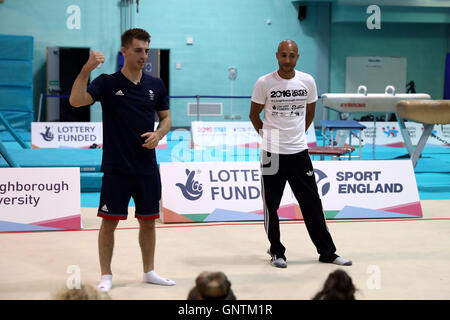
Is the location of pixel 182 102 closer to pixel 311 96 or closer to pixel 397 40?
pixel 397 40

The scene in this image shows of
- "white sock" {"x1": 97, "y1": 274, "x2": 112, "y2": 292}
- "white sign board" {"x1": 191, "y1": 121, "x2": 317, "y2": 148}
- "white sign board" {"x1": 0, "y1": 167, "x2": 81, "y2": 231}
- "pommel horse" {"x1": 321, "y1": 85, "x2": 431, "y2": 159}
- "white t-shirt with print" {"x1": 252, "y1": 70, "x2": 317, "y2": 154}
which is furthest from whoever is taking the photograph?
"white sign board" {"x1": 191, "y1": 121, "x2": 317, "y2": 148}

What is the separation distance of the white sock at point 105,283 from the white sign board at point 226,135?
7.89 meters

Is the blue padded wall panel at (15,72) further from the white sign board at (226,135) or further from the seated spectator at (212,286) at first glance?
the seated spectator at (212,286)

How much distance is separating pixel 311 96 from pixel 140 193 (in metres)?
1.51

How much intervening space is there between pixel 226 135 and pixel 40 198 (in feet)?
22.2

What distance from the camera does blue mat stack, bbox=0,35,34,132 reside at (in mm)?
14992

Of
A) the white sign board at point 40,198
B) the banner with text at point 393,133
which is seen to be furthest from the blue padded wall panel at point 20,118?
the white sign board at point 40,198

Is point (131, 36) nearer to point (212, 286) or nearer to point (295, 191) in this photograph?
point (295, 191)

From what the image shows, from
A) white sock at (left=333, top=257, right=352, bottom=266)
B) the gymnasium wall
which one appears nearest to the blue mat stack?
the gymnasium wall

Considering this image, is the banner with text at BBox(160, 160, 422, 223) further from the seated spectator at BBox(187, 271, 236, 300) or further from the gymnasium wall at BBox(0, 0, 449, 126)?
the gymnasium wall at BBox(0, 0, 449, 126)

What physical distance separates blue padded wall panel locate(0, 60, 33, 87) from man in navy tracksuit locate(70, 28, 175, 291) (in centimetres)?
1263

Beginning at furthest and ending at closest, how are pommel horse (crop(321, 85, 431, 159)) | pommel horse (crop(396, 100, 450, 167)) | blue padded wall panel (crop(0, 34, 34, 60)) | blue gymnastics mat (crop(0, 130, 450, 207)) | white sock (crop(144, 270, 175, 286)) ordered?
1. blue padded wall panel (crop(0, 34, 34, 60))
2. pommel horse (crop(321, 85, 431, 159))
3. pommel horse (crop(396, 100, 450, 167))
4. blue gymnastics mat (crop(0, 130, 450, 207))
5. white sock (crop(144, 270, 175, 286))

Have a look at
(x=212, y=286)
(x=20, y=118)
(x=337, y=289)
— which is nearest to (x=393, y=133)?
(x=20, y=118)

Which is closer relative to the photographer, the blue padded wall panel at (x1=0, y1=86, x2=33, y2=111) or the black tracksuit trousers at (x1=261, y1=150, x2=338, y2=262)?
the black tracksuit trousers at (x1=261, y1=150, x2=338, y2=262)
